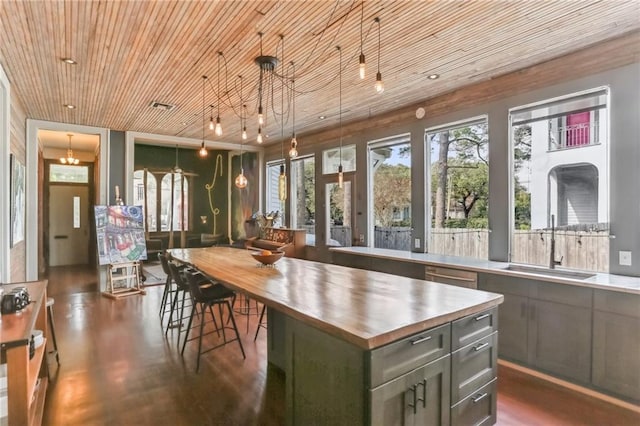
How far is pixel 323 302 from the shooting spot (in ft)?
6.55

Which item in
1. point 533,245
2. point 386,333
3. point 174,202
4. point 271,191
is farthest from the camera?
point 174,202

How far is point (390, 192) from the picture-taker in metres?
5.36

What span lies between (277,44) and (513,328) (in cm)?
335

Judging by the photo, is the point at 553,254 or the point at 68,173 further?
the point at 68,173

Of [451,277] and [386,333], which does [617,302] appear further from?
[386,333]

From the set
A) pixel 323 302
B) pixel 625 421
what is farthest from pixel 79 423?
pixel 625 421

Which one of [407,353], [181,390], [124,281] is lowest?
[181,390]

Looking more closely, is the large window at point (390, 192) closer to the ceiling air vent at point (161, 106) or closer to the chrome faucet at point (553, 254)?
the chrome faucet at point (553, 254)

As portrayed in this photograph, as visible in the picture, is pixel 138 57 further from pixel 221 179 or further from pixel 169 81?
pixel 221 179

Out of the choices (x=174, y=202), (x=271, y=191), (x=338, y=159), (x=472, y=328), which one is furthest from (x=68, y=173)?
(x=472, y=328)

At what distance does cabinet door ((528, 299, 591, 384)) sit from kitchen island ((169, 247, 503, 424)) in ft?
3.49

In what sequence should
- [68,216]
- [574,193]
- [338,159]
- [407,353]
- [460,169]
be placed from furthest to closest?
[68,216] < [338,159] < [460,169] < [574,193] < [407,353]

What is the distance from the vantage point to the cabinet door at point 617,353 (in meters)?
2.45

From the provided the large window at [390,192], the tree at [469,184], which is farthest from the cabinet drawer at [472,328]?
the large window at [390,192]
